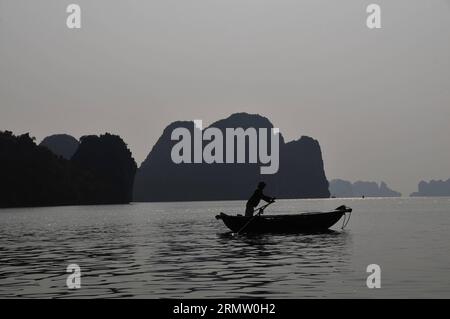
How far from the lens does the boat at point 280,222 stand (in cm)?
3766

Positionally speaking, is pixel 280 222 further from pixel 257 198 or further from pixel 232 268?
pixel 232 268

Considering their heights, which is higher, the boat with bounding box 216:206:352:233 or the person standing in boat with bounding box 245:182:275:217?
the person standing in boat with bounding box 245:182:275:217

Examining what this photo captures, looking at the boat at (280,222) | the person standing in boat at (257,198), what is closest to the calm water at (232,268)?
the boat at (280,222)

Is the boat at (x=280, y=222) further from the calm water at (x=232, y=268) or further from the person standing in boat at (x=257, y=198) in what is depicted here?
the calm water at (x=232, y=268)

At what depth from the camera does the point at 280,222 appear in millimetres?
38000

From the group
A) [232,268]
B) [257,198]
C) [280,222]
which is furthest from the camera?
[280,222]

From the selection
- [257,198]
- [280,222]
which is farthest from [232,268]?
[280,222]

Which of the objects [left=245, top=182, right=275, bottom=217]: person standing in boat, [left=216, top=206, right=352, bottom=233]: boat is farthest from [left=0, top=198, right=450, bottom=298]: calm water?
[left=245, top=182, right=275, bottom=217]: person standing in boat

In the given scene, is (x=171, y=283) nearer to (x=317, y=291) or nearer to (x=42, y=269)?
(x=317, y=291)

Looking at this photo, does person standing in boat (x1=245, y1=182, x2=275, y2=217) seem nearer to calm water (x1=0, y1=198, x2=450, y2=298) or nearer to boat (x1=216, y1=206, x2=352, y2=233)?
boat (x1=216, y1=206, x2=352, y2=233)

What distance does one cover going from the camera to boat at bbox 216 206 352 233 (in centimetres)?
3766

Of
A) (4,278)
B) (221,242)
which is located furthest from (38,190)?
(4,278)
